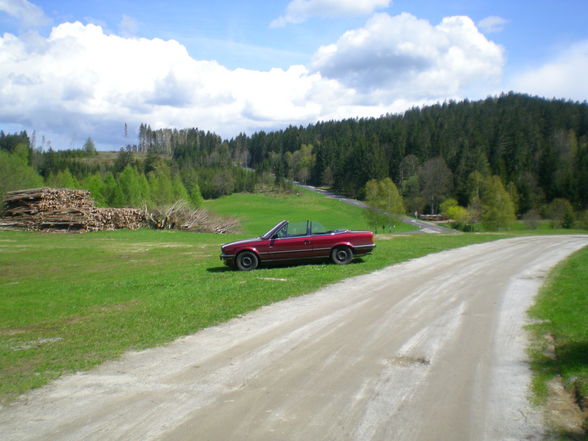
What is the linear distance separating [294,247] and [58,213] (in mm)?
28222

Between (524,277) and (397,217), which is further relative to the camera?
(397,217)

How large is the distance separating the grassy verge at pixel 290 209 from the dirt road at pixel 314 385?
63.0m

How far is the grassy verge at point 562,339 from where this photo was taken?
16.4ft

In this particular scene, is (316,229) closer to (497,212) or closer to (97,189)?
(497,212)

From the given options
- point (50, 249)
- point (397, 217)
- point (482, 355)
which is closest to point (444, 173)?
point (397, 217)

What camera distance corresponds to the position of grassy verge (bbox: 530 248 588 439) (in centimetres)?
500

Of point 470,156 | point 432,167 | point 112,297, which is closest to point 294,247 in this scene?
point 112,297

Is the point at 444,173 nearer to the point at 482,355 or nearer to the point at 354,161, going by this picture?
the point at 354,161

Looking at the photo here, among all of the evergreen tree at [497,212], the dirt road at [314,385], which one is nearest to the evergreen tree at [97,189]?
the evergreen tree at [497,212]

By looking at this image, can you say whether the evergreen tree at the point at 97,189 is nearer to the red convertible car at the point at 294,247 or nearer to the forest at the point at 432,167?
the forest at the point at 432,167

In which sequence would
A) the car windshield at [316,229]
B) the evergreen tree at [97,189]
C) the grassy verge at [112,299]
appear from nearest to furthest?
the grassy verge at [112,299], the car windshield at [316,229], the evergreen tree at [97,189]

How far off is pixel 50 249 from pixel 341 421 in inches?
881

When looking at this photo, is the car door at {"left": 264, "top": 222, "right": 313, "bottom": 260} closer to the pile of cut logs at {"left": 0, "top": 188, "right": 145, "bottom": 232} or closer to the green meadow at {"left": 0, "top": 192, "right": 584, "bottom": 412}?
the green meadow at {"left": 0, "top": 192, "right": 584, "bottom": 412}

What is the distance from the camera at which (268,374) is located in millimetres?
5508
